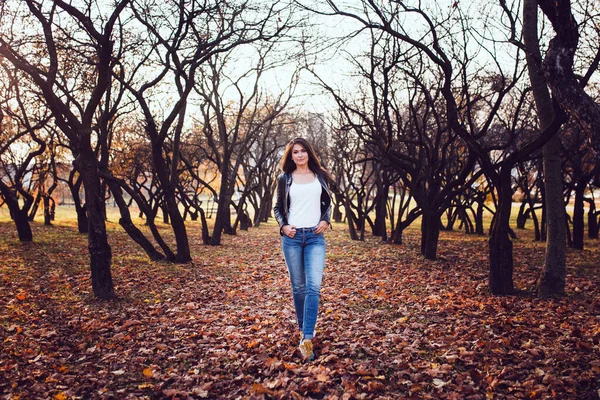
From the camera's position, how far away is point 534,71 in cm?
744

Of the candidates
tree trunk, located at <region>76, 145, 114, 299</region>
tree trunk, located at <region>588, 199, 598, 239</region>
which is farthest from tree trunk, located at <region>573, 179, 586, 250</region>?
tree trunk, located at <region>76, 145, 114, 299</region>

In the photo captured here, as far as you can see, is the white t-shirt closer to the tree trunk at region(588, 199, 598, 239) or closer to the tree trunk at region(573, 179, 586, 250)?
the tree trunk at region(573, 179, 586, 250)

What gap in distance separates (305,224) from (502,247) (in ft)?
15.1

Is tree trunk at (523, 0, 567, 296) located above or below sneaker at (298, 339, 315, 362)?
above

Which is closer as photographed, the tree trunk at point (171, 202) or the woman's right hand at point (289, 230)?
the woman's right hand at point (289, 230)

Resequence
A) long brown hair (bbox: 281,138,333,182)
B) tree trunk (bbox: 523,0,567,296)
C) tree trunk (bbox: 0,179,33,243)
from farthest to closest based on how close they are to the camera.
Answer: tree trunk (bbox: 0,179,33,243) < tree trunk (bbox: 523,0,567,296) < long brown hair (bbox: 281,138,333,182)

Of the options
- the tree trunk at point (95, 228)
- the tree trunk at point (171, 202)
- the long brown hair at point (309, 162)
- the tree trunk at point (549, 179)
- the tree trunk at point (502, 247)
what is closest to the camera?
the long brown hair at point (309, 162)

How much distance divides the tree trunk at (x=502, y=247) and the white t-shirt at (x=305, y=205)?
434 centimetres

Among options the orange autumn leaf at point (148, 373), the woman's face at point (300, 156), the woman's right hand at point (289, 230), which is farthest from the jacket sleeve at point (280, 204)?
the orange autumn leaf at point (148, 373)

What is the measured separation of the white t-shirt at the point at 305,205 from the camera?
4926 millimetres

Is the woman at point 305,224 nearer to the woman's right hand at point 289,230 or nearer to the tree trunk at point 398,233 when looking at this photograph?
the woman's right hand at point 289,230

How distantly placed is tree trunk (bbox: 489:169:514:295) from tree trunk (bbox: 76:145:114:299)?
6599 mm

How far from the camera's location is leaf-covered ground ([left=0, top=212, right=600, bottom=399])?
14.2ft

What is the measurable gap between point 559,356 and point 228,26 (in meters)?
10.4
